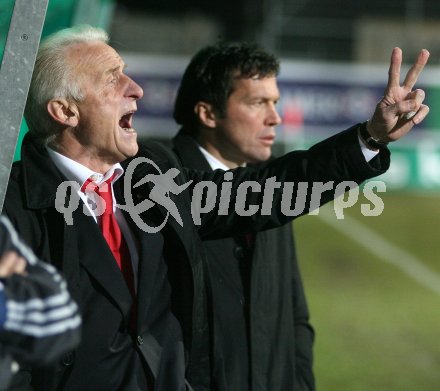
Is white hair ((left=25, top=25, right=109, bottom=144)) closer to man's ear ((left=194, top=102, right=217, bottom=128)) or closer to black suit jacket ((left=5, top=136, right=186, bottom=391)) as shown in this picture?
black suit jacket ((left=5, top=136, right=186, bottom=391))

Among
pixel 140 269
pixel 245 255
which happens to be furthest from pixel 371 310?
pixel 140 269

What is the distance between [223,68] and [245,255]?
2.83ft

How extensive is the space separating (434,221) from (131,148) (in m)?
14.4

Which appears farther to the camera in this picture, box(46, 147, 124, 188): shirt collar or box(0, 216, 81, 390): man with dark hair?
box(46, 147, 124, 188): shirt collar

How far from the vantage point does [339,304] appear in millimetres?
10641

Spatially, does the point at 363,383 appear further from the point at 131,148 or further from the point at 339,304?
the point at 131,148

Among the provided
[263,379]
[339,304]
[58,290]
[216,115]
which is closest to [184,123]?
[216,115]

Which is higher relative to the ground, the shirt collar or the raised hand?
the raised hand

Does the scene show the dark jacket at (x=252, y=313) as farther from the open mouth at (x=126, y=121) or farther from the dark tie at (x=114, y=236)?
the open mouth at (x=126, y=121)

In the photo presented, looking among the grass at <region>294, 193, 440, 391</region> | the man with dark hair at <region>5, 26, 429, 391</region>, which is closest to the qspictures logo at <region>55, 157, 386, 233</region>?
the man with dark hair at <region>5, 26, 429, 391</region>

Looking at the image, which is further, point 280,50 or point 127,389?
point 280,50

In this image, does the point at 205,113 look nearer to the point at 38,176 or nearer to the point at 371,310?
the point at 38,176

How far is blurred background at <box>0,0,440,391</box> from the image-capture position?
977cm

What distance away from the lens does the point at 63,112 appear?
Answer: 3283 mm
